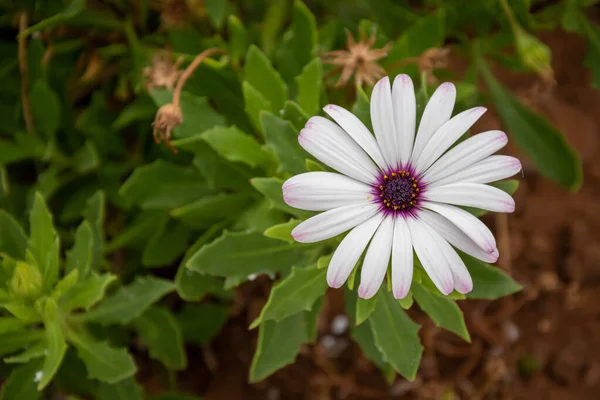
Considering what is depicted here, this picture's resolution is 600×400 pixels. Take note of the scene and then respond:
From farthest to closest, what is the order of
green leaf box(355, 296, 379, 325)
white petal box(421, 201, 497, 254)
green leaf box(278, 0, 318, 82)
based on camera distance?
green leaf box(278, 0, 318, 82), green leaf box(355, 296, 379, 325), white petal box(421, 201, 497, 254)

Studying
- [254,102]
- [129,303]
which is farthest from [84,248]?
[254,102]

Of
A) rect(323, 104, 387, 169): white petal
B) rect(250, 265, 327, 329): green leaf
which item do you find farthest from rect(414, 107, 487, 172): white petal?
rect(250, 265, 327, 329): green leaf

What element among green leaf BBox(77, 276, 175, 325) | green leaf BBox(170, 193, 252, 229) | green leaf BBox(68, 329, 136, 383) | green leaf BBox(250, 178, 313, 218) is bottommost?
green leaf BBox(68, 329, 136, 383)

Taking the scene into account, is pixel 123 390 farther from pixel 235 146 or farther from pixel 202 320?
pixel 235 146

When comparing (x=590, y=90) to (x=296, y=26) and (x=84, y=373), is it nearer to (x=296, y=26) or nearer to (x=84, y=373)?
(x=296, y=26)

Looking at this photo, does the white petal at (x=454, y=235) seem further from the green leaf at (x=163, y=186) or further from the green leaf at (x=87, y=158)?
the green leaf at (x=87, y=158)

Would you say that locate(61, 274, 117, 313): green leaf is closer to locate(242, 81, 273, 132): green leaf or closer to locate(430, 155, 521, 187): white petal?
locate(242, 81, 273, 132): green leaf
